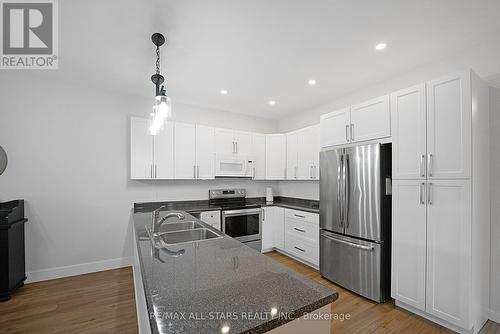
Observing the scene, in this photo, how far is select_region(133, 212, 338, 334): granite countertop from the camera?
711 mm

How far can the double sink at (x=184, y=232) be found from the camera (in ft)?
6.34

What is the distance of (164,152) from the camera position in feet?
11.7

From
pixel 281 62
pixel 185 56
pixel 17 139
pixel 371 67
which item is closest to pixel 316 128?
pixel 371 67

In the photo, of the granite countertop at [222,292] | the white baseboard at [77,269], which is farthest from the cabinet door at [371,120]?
the white baseboard at [77,269]

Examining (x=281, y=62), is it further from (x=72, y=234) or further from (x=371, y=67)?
(x=72, y=234)

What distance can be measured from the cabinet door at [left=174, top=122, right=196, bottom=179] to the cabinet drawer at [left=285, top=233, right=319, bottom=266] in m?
1.97

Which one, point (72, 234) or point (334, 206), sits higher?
point (334, 206)

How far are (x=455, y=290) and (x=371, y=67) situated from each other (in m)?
2.42

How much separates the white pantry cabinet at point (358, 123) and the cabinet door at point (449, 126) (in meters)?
0.41

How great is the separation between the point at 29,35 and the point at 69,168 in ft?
5.67

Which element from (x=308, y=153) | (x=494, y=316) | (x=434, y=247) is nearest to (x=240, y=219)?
(x=308, y=153)

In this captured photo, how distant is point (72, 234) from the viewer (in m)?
3.22

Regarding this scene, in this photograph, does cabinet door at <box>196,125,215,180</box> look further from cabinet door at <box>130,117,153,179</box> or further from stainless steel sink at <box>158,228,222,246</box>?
stainless steel sink at <box>158,228,222,246</box>

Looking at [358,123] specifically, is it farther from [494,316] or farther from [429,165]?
[494,316]
